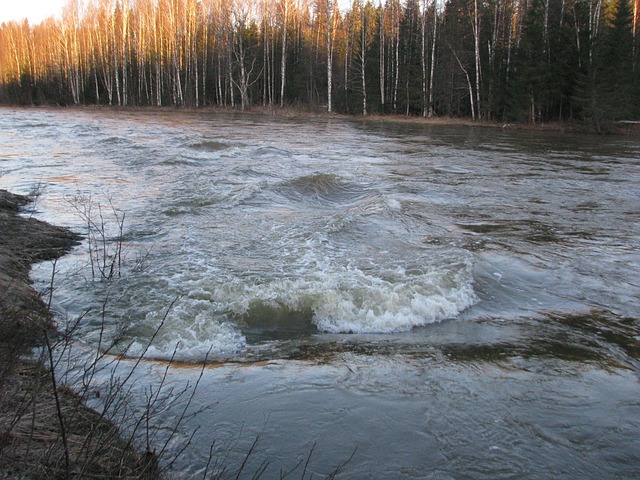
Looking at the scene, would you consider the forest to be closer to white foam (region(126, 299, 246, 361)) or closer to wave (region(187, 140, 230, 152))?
wave (region(187, 140, 230, 152))

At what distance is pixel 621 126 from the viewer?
26.3 meters

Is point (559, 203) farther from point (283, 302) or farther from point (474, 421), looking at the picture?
point (474, 421)

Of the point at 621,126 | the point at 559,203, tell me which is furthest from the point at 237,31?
the point at 559,203

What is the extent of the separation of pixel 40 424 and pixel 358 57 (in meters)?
42.7

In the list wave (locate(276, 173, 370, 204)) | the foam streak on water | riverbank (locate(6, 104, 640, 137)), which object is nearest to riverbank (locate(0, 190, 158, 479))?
the foam streak on water

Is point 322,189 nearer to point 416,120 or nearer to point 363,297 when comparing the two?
point 363,297

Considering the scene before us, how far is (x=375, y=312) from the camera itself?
4.87 meters

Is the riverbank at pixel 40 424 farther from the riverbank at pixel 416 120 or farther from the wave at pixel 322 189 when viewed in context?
the riverbank at pixel 416 120

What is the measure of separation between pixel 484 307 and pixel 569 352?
112 centimetres

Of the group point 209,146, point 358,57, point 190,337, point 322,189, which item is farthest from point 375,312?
point 358,57

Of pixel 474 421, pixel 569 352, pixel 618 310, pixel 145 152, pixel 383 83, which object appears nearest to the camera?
pixel 474 421

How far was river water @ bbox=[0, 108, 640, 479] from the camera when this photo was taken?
298cm

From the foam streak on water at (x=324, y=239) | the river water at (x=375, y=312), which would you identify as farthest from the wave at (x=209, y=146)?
the river water at (x=375, y=312)

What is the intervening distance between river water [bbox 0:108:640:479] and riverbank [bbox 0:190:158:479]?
0.37 meters
